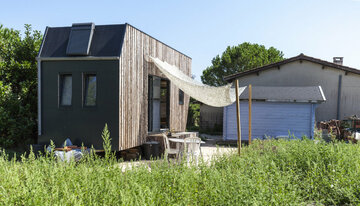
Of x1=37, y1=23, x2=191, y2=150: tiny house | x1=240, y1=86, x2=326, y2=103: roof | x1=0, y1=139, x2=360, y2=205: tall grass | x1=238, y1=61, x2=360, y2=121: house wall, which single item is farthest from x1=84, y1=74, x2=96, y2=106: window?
x1=238, y1=61, x2=360, y2=121: house wall

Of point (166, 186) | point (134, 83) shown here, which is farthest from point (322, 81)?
point (166, 186)

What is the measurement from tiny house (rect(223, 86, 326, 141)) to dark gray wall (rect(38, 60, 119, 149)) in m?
A: 5.91

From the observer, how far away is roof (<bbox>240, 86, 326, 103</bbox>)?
35.7 feet

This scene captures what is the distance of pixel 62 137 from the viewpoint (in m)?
7.19

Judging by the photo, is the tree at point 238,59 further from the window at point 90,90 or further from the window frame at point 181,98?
the window at point 90,90

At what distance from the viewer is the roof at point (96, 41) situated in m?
6.86

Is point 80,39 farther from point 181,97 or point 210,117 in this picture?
point 210,117

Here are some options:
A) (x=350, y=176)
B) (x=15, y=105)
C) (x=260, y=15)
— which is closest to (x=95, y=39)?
(x=15, y=105)

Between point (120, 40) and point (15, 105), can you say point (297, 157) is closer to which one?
point (120, 40)

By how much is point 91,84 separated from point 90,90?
15 cm

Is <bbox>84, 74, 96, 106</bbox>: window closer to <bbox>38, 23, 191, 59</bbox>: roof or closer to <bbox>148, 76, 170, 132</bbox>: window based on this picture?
<bbox>38, 23, 191, 59</bbox>: roof

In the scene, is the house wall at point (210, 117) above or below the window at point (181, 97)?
below

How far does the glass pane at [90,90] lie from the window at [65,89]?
48 centimetres

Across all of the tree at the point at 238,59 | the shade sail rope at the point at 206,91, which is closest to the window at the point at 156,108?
the shade sail rope at the point at 206,91
